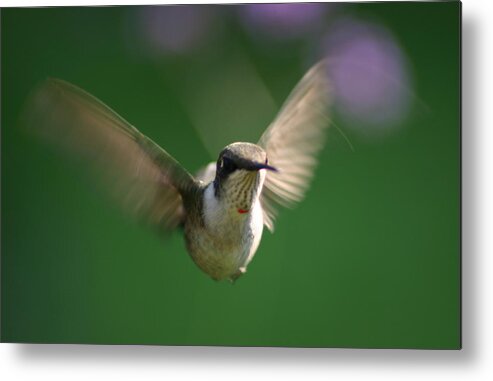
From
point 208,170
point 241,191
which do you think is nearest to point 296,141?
point 208,170

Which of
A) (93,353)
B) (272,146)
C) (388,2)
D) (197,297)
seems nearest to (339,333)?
(197,297)

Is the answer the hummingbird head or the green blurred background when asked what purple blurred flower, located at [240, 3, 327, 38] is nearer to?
the green blurred background

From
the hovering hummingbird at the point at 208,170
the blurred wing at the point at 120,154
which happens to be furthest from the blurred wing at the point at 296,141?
the blurred wing at the point at 120,154

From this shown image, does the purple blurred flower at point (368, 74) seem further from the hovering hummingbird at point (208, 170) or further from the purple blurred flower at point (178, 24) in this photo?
the purple blurred flower at point (178, 24)

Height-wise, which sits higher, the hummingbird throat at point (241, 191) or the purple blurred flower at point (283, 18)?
the purple blurred flower at point (283, 18)

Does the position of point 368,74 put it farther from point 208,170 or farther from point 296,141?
point 208,170

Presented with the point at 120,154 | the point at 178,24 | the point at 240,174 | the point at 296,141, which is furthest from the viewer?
the point at 178,24
